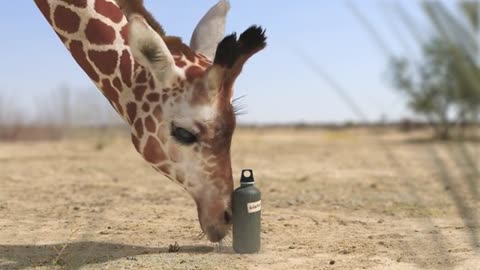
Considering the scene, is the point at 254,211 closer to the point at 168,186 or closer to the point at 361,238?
the point at 361,238

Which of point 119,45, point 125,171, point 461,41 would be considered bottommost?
point 125,171

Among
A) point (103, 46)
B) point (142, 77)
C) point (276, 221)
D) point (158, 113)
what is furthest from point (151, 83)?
point (276, 221)

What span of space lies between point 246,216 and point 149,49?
1372mm

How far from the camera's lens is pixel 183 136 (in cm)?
394

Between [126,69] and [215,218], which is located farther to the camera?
[126,69]

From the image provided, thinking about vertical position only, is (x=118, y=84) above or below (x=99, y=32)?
below

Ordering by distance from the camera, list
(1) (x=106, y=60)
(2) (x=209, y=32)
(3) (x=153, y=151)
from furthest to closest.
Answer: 1. (2) (x=209, y=32)
2. (1) (x=106, y=60)
3. (3) (x=153, y=151)

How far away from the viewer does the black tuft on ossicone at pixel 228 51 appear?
3637 millimetres

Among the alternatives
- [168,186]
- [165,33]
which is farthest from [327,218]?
[168,186]

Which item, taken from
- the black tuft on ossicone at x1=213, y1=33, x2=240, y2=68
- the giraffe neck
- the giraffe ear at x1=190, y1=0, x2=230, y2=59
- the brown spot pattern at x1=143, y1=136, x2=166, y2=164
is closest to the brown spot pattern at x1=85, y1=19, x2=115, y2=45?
the giraffe neck

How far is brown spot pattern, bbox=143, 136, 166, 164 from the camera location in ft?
13.3

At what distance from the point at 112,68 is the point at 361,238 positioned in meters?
2.58

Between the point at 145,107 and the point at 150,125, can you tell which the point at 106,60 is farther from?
the point at 150,125

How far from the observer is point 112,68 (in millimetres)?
4301
